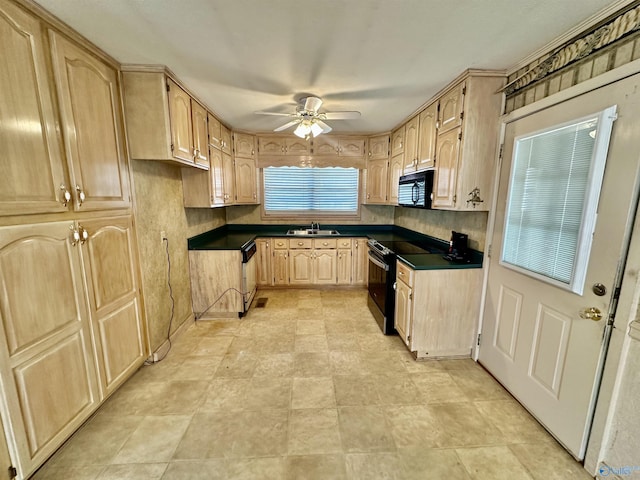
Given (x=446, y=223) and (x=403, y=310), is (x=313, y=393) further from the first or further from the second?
(x=446, y=223)

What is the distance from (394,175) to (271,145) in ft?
6.29

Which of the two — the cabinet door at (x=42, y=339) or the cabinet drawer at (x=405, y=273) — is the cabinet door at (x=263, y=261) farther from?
the cabinet door at (x=42, y=339)

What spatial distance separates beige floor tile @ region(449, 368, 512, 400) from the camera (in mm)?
1959

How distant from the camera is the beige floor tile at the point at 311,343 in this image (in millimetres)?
2588

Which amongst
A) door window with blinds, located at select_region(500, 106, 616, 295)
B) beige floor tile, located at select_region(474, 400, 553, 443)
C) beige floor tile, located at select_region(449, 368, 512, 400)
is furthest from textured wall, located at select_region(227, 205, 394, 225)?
beige floor tile, located at select_region(474, 400, 553, 443)

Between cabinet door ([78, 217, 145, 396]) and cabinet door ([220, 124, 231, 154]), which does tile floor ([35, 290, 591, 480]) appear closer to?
cabinet door ([78, 217, 145, 396])

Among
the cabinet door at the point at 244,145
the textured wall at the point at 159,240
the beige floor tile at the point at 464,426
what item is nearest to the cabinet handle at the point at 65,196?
the textured wall at the point at 159,240

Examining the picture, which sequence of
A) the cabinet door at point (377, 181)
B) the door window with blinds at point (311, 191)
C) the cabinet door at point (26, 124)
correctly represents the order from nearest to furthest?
the cabinet door at point (26, 124), the cabinet door at point (377, 181), the door window with blinds at point (311, 191)

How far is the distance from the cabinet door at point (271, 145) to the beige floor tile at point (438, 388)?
3437 mm

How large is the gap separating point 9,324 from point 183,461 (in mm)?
1135

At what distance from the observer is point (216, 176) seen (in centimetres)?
321

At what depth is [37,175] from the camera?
1337mm

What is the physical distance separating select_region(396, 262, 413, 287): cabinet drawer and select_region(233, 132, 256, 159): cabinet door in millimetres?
2773

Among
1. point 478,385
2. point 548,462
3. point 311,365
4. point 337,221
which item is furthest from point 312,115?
point 548,462
